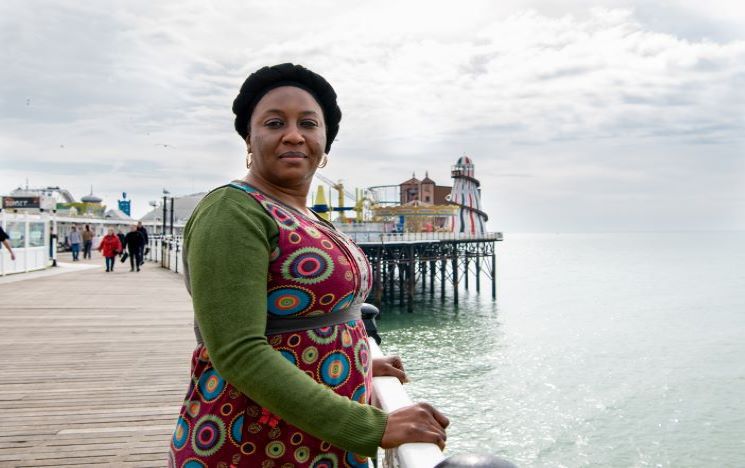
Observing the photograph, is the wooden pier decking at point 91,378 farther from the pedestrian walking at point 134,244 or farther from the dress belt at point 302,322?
the pedestrian walking at point 134,244

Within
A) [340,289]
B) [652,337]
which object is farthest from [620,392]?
[340,289]

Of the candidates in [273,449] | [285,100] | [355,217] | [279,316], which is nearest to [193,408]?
[273,449]

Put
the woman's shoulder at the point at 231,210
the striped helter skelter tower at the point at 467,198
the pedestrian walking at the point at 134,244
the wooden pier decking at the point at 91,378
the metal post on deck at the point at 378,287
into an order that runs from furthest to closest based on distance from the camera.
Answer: the striped helter skelter tower at the point at 467,198 < the metal post on deck at the point at 378,287 < the pedestrian walking at the point at 134,244 < the wooden pier decking at the point at 91,378 < the woman's shoulder at the point at 231,210

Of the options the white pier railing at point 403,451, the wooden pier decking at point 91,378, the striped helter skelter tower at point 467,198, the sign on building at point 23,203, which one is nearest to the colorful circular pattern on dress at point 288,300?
the white pier railing at point 403,451

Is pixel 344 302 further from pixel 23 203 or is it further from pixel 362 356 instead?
pixel 23 203

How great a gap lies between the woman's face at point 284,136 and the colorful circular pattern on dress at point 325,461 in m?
0.69

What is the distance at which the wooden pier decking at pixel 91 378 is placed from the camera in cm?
365

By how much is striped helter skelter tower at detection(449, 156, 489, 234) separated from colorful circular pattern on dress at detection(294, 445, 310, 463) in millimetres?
46459

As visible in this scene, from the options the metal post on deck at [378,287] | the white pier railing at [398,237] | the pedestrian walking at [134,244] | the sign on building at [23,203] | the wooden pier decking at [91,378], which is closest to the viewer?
the wooden pier decking at [91,378]

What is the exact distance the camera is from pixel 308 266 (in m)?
1.27

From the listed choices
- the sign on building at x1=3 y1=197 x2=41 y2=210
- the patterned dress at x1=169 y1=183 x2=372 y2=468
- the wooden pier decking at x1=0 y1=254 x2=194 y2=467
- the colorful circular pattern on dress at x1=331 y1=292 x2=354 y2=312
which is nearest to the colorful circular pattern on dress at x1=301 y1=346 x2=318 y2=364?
the patterned dress at x1=169 y1=183 x2=372 y2=468

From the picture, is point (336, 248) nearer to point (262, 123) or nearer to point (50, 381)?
point (262, 123)

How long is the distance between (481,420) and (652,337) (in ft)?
54.8

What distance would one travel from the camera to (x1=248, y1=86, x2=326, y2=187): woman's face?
1.39 m
